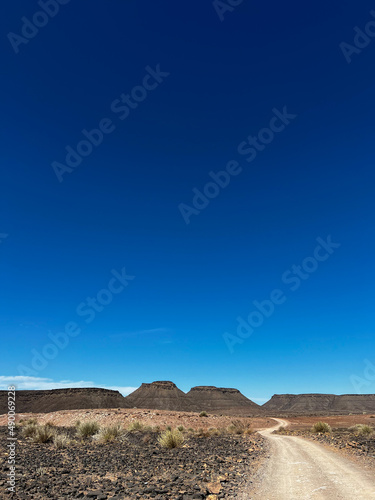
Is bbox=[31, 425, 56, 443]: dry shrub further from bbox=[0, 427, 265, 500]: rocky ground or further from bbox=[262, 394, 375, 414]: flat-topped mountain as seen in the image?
bbox=[262, 394, 375, 414]: flat-topped mountain

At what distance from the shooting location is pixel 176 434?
1842cm

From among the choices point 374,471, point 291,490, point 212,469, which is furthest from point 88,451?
point 374,471

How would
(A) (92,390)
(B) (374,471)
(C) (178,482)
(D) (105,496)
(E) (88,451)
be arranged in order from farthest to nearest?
(A) (92,390), (E) (88,451), (B) (374,471), (C) (178,482), (D) (105,496)

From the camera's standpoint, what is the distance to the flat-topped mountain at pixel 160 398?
104 metres

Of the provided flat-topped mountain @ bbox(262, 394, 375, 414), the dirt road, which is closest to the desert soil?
the dirt road

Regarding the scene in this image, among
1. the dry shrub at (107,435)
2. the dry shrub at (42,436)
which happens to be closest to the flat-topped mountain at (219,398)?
the dry shrub at (107,435)

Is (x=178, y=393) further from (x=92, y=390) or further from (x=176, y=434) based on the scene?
(x=176, y=434)

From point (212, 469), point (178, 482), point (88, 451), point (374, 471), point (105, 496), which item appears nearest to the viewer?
point (105, 496)

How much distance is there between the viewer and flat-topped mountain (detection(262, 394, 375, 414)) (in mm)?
133875

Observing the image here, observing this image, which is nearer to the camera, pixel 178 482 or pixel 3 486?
pixel 3 486

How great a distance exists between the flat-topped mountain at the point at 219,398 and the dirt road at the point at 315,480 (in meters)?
121

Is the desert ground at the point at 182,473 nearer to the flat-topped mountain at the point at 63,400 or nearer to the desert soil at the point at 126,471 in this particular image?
the desert soil at the point at 126,471

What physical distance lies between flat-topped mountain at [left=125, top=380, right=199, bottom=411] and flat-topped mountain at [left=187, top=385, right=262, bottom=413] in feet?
41.3

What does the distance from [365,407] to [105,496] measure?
15712cm
